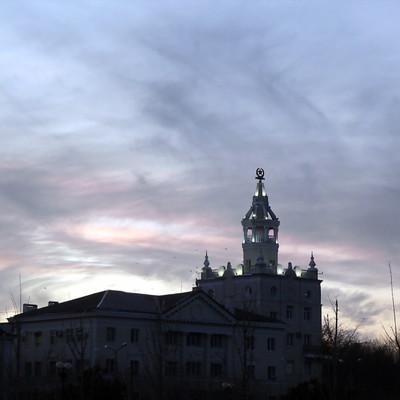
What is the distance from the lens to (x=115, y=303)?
348 ft

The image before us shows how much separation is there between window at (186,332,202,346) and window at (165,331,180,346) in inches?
60.8

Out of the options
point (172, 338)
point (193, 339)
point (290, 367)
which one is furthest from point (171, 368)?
point (290, 367)

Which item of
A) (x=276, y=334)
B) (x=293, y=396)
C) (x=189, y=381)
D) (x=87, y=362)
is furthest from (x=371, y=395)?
(x=293, y=396)

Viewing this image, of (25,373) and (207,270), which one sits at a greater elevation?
(207,270)

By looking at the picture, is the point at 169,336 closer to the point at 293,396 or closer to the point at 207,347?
the point at 207,347

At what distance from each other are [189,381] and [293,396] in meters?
30.2

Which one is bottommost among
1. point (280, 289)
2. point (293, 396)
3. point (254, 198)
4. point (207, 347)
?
point (293, 396)

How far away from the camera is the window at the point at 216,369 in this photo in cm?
11175

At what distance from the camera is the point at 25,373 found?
107375 millimetres

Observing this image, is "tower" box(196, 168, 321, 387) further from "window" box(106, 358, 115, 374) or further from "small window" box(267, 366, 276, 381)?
"window" box(106, 358, 115, 374)

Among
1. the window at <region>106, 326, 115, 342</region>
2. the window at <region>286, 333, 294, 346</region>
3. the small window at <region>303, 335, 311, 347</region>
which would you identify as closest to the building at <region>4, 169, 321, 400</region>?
the window at <region>106, 326, 115, 342</region>

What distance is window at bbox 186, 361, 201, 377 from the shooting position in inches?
4281

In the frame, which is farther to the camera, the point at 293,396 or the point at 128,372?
the point at 128,372

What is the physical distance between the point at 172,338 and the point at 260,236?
113ft
